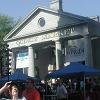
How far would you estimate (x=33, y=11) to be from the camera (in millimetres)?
42125

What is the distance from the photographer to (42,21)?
136 feet

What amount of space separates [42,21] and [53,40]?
3157mm

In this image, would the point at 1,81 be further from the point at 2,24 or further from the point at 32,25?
the point at 2,24

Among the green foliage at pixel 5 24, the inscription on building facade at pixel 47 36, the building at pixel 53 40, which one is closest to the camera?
the building at pixel 53 40

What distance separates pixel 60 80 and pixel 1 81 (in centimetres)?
454

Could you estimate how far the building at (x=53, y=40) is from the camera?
3669cm

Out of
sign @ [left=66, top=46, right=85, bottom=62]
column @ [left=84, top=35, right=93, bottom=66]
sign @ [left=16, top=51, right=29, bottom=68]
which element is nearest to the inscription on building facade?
sign @ [left=16, top=51, right=29, bottom=68]

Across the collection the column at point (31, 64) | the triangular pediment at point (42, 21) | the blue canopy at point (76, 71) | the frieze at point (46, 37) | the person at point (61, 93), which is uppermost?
the triangular pediment at point (42, 21)

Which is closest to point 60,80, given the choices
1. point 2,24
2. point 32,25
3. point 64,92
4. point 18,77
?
point 64,92

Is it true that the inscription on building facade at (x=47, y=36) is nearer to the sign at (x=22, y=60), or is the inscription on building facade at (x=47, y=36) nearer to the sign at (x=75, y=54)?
the sign at (x=22, y=60)

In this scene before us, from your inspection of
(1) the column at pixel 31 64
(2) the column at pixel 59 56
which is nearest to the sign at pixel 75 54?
(2) the column at pixel 59 56

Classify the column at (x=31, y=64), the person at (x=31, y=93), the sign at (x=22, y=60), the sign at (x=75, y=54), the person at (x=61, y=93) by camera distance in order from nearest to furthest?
the person at (x=31, y=93) < the person at (x=61, y=93) < the sign at (x=75, y=54) < the column at (x=31, y=64) < the sign at (x=22, y=60)

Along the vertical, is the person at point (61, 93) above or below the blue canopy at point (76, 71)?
below

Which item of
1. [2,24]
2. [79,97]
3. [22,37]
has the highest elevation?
[2,24]
